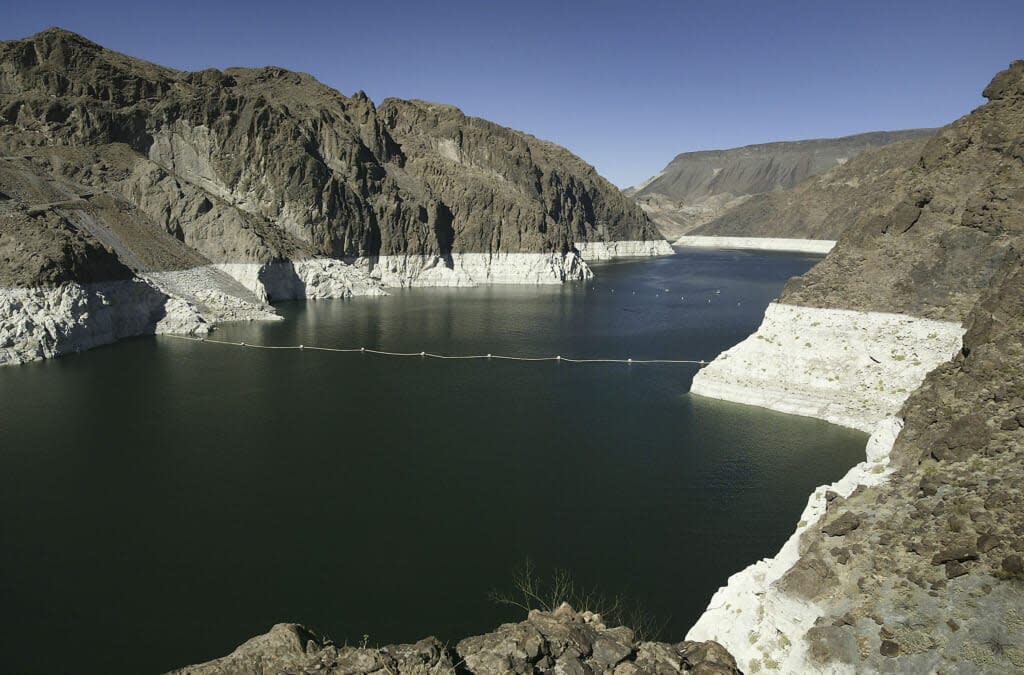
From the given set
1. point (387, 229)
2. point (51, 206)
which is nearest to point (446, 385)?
point (51, 206)

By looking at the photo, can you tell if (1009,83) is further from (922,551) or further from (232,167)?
(232,167)

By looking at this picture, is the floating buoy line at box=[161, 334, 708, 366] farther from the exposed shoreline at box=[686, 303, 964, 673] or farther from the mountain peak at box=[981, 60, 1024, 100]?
the mountain peak at box=[981, 60, 1024, 100]

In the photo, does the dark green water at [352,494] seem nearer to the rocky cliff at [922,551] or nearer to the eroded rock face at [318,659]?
the rocky cliff at [922,551]

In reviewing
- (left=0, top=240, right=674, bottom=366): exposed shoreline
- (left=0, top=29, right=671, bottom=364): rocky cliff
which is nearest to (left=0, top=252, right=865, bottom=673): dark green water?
(left=0, top=240, right=674, bottom=366): exposed shoreline

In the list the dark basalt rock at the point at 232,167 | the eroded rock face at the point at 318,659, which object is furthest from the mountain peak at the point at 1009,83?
the dark basalt rock at the point at 232,167

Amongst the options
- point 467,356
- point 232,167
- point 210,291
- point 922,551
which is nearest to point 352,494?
point 922,551

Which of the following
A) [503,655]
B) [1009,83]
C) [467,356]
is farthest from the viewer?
[467,356]

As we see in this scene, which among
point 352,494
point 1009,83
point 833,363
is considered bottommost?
point 352,494
